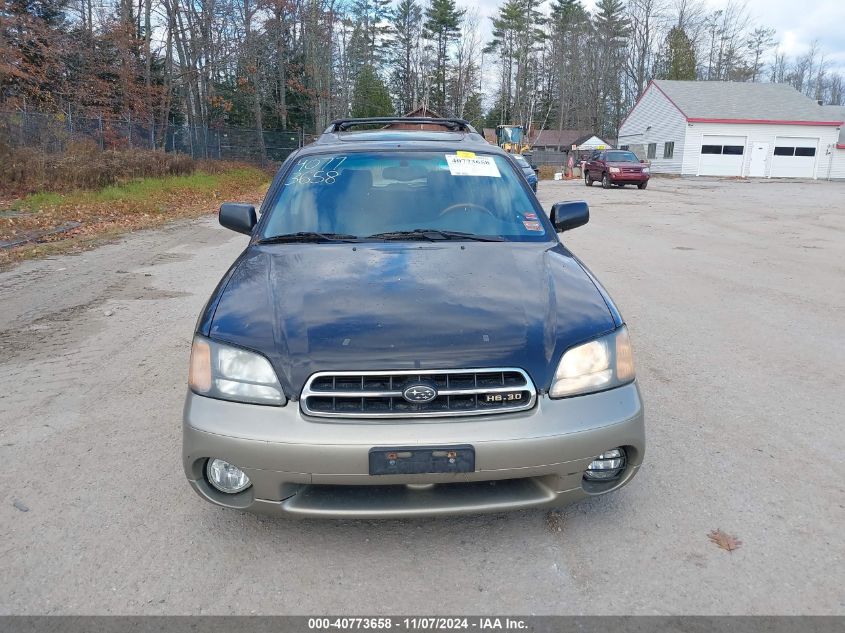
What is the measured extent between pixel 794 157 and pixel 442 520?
4790 centimetres

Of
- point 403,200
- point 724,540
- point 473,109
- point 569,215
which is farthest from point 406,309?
point 473,109

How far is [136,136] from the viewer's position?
23469 mm

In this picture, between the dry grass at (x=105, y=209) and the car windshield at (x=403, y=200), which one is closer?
the car windshield at (x=403, y=200)

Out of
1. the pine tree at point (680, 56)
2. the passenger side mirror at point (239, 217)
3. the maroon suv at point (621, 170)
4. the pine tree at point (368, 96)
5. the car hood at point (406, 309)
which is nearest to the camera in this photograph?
the car hood at point (406, 309)

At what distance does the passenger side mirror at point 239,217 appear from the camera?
388 centimetres

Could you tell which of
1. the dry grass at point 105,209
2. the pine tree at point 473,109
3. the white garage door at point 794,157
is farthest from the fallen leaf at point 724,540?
the pine tree at point 473,109

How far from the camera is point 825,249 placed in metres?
11.0

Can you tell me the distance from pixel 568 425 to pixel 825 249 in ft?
35.6

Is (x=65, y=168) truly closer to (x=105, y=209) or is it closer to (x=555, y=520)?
(x=105, y=209)

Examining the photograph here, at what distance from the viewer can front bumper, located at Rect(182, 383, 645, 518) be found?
229cm

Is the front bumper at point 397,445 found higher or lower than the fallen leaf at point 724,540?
higher

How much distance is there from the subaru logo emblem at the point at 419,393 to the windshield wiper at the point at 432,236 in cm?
132

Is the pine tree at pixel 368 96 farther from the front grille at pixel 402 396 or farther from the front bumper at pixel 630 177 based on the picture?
the front grille at pixel 402 396

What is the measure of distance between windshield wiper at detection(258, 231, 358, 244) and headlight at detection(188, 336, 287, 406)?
1.04m
